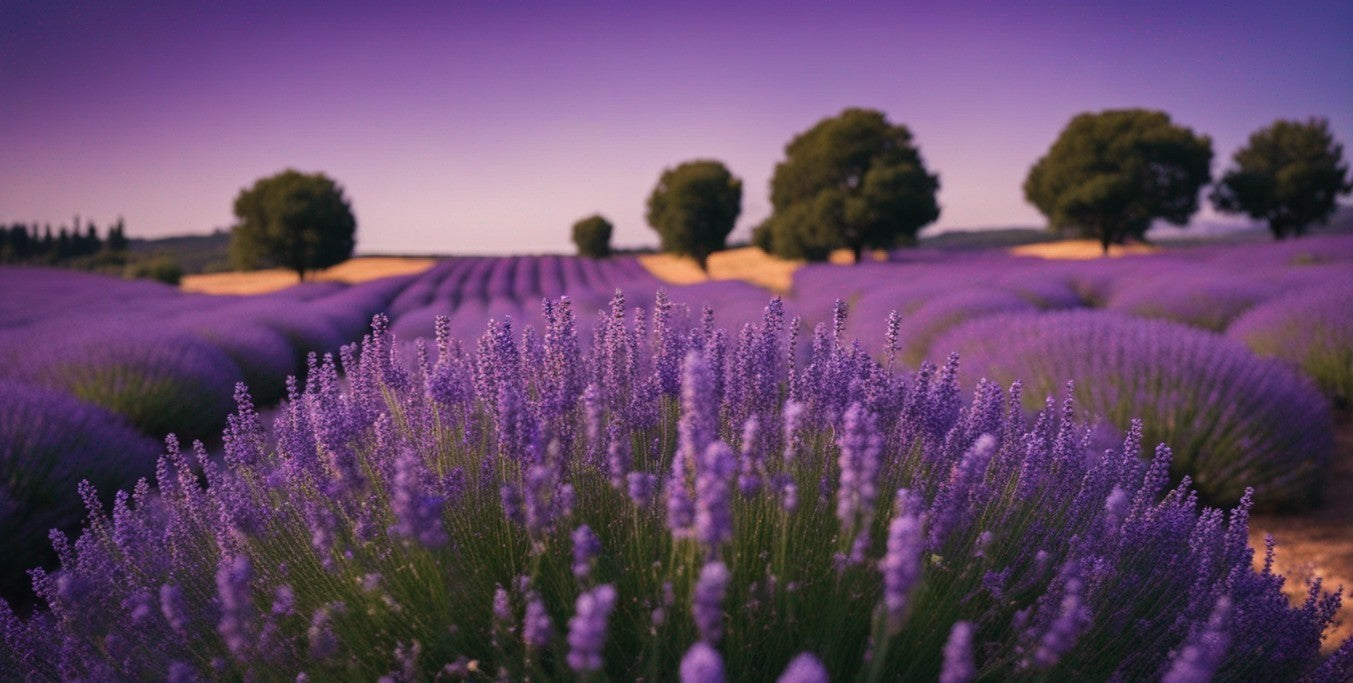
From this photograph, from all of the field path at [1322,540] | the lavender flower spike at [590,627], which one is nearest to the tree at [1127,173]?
the field path at [1322,540]

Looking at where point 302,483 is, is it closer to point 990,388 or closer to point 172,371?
point 990,388

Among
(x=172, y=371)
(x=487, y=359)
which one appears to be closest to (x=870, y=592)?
(x=487, y=359)

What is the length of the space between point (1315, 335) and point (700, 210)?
1139 inches

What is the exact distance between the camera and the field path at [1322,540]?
10.7ft

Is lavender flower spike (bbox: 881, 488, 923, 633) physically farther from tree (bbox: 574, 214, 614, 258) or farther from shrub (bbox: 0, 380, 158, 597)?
tree (bbox: 574, 214, 614, 258)

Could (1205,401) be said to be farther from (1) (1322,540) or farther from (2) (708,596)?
(2) (708,596)

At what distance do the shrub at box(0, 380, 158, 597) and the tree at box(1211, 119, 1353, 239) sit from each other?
44.3 m

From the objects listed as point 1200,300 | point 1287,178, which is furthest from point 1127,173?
point 1200,300

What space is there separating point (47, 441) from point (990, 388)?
471cm

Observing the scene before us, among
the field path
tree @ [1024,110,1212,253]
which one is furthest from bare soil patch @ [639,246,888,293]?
the field path

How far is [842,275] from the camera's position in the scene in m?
18.3

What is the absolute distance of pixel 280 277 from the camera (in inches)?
1428

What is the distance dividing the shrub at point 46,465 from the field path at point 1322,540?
601 centimetres

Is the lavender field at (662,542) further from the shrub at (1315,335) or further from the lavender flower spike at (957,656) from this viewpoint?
the shrub at (1315,335)
